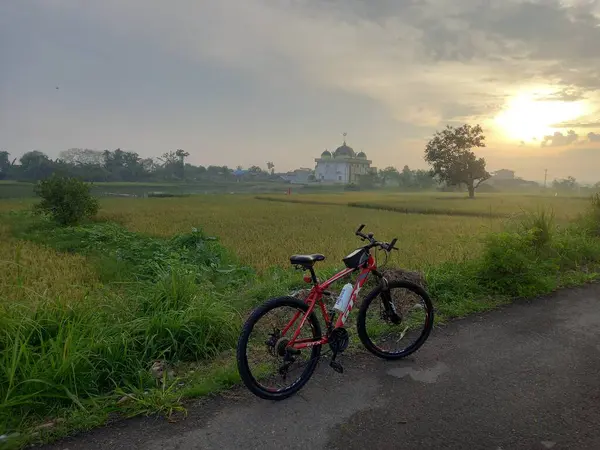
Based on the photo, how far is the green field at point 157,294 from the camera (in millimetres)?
3090

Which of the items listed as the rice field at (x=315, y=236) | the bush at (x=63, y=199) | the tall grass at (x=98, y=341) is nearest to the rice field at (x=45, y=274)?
the tall grass at (x=98, y=341)

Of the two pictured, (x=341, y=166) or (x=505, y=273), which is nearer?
(x=505, y=273)

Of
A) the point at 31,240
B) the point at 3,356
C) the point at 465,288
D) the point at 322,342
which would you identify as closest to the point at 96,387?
the point at 3,356

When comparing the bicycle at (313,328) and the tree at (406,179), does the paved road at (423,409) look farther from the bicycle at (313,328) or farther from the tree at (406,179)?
the tree at (406,179)

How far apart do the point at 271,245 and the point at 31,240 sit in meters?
8.14

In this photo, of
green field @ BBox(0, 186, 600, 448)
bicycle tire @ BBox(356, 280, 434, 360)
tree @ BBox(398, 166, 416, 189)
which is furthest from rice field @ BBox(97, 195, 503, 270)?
tree @ BBox(398, 166, 416, 189)

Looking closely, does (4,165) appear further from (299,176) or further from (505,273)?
(299,176)

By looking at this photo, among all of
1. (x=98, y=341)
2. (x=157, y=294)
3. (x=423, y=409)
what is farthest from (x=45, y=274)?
(x=423, y=409)

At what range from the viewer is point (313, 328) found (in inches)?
137

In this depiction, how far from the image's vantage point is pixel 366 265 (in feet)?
12.5

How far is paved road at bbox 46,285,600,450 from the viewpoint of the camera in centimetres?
268

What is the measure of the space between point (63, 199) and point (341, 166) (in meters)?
99.6

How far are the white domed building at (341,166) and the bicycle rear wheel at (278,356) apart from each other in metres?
103

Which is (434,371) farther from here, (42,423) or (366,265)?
(42,423)
